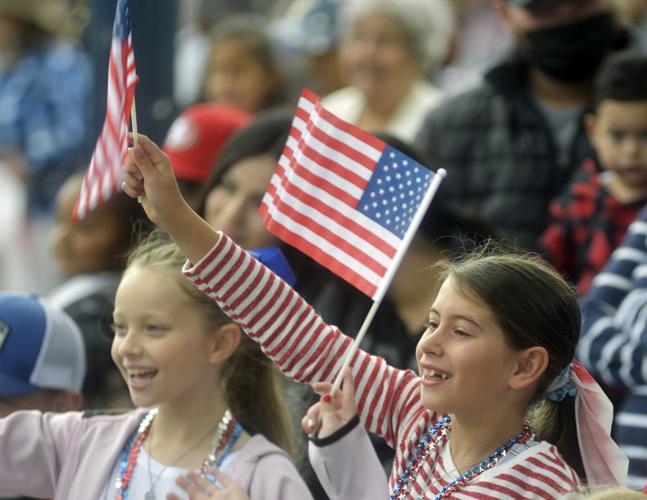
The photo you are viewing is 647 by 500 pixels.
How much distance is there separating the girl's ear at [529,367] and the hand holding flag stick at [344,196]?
1.22 feet

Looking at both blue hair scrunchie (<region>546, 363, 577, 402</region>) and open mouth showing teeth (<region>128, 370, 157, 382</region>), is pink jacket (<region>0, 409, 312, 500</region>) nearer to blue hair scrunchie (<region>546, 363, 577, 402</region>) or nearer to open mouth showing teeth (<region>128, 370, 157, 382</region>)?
open mouth showing teeth (<region>128, 370, 157, 382</region>)

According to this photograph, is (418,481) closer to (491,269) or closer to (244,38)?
(491,269)

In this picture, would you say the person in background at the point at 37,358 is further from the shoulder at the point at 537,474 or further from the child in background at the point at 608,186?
the child in background at the point at 608,186

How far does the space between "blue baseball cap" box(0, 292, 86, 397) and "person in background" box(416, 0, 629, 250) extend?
155 cm

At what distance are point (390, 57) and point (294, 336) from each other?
3.17 metres

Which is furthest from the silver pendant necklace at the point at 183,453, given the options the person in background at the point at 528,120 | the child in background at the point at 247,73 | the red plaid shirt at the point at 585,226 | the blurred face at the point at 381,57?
the child in background at the point at 247,73

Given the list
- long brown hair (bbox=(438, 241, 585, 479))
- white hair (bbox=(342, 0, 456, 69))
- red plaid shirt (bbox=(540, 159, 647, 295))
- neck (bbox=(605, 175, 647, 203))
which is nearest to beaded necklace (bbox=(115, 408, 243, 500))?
long brown hair (bbox=(438, 241, 585, 479))

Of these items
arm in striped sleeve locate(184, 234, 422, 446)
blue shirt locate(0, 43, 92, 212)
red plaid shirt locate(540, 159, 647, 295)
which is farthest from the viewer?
blue shirt locate(0, 43, 92, 212)

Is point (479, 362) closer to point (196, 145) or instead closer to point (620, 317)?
point (620, 317)

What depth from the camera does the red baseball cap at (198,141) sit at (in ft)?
18.6

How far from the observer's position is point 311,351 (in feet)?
10.7

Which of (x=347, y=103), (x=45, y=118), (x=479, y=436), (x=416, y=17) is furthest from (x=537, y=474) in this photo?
(x=45, y=118)

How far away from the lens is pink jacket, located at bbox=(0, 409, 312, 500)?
3.44m

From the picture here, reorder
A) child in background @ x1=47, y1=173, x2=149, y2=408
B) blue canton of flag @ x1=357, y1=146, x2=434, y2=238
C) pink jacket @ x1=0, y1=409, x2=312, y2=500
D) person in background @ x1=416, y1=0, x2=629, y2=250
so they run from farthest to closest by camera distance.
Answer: person in background @ x1=416, y1=0, x2=629, y2=250
child in background @ x1=47, y1=173, x2=149, y2=408
pink jacket @ x1=0, y1=409, x2=312, y2=500
blue canton of flag @ x1=357, y1=146, x2=434, y2=238
